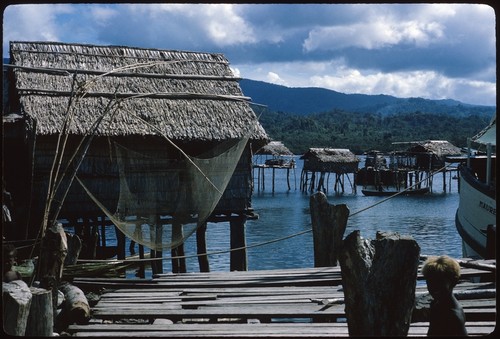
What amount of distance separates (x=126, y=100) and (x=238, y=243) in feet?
14.8

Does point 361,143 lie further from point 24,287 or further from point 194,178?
point 24,287

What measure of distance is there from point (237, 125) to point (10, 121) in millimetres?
5019

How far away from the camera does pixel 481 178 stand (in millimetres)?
19344

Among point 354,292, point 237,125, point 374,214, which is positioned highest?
point 237,125

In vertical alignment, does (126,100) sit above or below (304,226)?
above

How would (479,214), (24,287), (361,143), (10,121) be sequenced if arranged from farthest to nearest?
(361,143)
(479,214)
(10,121)
(24,287)

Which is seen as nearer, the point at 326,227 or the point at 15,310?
the point at 15,310

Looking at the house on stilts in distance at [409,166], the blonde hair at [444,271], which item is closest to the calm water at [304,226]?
the house on stilts in distance at [409,166]

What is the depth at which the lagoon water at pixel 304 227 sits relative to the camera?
25.1 m

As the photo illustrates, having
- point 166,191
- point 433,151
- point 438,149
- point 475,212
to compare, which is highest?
point 438,149

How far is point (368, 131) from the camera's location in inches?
5655

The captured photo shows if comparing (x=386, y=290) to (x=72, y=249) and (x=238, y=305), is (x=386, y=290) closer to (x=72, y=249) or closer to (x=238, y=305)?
(x=238, y=305)

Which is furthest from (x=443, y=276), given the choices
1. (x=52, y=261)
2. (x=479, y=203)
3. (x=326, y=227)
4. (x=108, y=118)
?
(x=479, y=203)

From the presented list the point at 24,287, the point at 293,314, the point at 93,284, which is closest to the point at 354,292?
the point at 293,314
